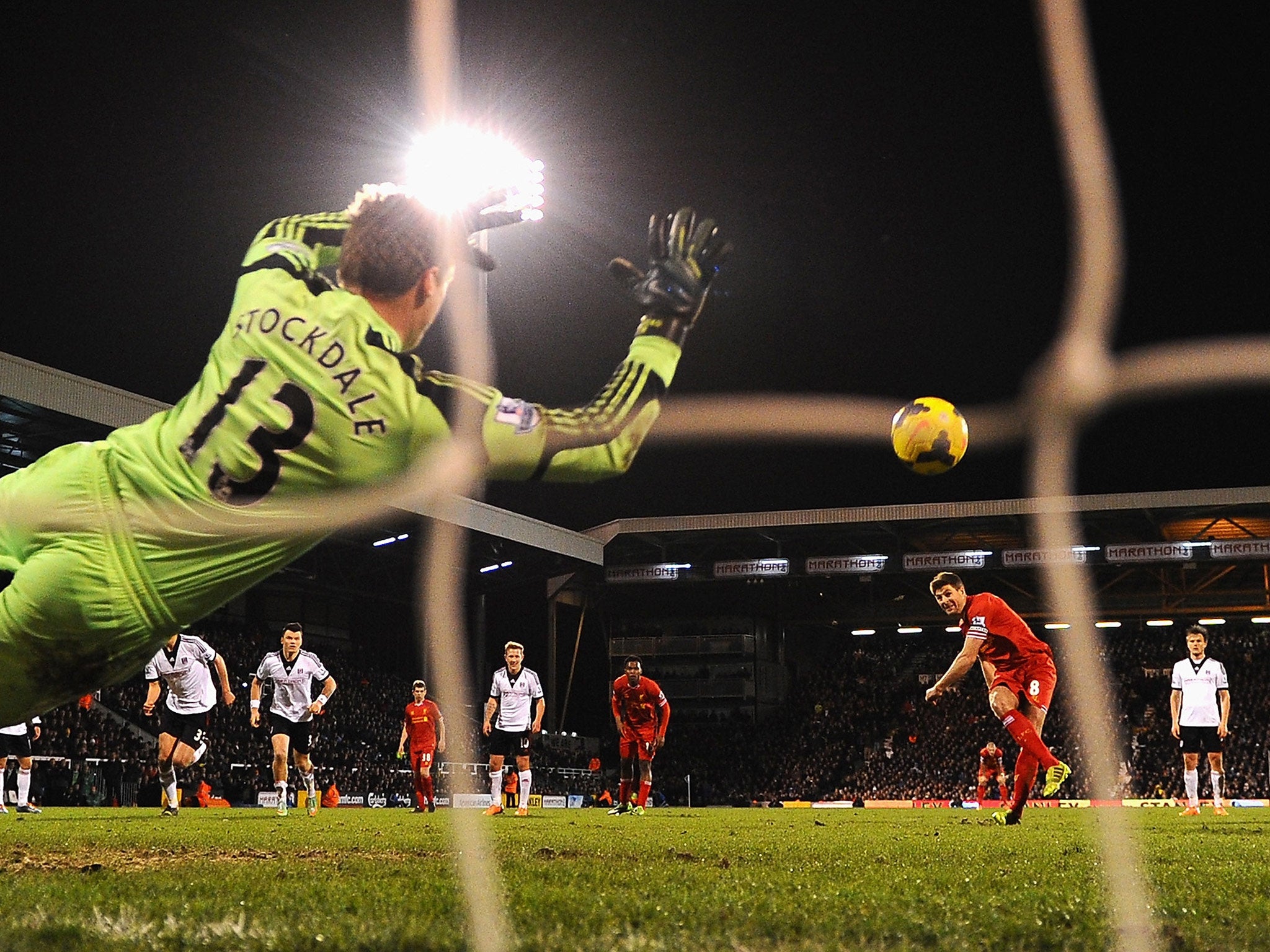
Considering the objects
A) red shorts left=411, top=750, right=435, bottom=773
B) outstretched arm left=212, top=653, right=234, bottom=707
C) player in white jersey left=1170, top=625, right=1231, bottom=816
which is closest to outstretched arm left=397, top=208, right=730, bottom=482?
outstretched arm left=212, top=653, right=234, bottom=707

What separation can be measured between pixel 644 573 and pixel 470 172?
81.5 ft

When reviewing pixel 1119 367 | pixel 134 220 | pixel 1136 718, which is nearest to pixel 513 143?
pixel 1119 367

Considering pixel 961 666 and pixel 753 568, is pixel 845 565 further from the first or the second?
pixel 961 666

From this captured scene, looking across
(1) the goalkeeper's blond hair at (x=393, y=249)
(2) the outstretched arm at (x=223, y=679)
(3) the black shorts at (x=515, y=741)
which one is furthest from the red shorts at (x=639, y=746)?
(1) the goalkeeper's blond hair at (x=393, y=249)

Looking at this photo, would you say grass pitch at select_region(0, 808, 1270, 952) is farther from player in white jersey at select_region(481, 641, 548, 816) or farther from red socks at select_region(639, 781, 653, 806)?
red socks at select_region(639, 781, 653, 806)

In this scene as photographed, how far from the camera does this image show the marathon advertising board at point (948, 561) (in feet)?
117

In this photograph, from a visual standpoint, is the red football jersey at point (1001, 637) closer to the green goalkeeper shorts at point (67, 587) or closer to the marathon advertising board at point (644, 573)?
the green goalkeeper shorts at point (67, 587)

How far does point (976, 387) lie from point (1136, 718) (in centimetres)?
1113

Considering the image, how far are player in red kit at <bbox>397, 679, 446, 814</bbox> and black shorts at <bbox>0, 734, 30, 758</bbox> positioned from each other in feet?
15.6

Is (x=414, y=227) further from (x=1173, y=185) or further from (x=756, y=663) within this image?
(x=756, y=663)

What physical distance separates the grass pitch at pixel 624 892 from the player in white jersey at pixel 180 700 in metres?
4.96

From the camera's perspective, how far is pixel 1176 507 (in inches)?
1307

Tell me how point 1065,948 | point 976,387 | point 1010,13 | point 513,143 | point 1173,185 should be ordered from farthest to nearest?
1. point 976,387
2. point 1173,185
3. point 1010,13
4. point 513,143
5. point 1065,948

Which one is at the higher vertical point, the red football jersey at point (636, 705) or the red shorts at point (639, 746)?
the red football jersey at point (636, 705)
